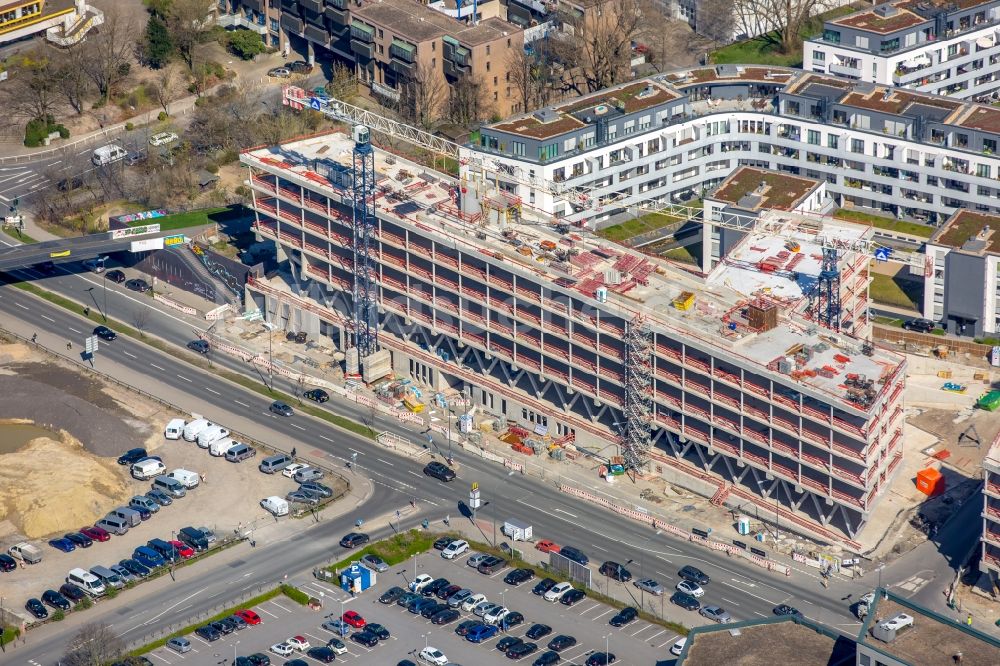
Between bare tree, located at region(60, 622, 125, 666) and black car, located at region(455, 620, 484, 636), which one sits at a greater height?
bare tree, located at region(60, 622, 125, 666)

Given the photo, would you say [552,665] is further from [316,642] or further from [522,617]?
[316,642]

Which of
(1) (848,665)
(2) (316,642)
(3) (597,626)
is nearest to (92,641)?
(2) (316,642)

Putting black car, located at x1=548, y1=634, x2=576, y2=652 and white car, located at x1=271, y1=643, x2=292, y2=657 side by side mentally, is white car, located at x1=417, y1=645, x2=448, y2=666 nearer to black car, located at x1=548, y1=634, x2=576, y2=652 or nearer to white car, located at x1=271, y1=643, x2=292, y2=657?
black car, located at x1=548, y1=634, x2=576, y2=652

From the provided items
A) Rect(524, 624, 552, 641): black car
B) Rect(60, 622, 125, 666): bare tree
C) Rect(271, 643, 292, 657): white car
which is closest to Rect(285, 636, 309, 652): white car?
Rect(271, 643, 292, 657): white car

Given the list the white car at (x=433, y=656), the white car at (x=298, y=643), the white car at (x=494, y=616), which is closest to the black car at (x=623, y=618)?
the white car at (x=494, y=616)

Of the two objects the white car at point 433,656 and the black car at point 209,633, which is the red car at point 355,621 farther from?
the black car at point 209,633

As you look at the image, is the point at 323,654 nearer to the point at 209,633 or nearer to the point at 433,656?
the point at 433,656
